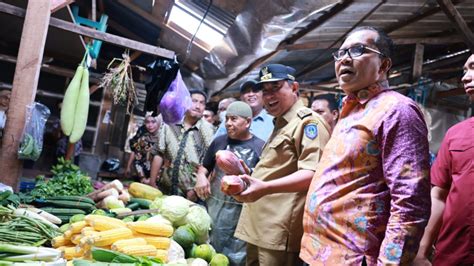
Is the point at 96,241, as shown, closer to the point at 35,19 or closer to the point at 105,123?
the point at 35,19

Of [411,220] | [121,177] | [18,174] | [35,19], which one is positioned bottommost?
[121,177]

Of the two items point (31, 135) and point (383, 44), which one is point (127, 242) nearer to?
point (31, 135)

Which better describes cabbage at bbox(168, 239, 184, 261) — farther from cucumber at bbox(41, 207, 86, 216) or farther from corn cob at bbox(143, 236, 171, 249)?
cucumber at bbox(41, 207, 86, 216)

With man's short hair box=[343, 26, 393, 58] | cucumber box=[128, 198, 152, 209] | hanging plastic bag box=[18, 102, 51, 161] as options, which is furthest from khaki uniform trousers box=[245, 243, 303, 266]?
hanging plastic bag box=[18, 102, 51, 161]

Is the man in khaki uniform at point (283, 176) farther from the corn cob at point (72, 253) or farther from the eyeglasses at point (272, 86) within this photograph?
the corn cob at point (72, 253)

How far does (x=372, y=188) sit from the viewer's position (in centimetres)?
181

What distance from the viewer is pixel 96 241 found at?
3.07 metres

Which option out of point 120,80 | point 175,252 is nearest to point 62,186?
point 120,80

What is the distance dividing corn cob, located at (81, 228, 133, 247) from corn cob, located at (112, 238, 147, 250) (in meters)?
0.05

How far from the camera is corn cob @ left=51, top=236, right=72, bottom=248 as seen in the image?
3.36 metres

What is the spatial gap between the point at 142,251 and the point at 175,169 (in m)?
2.50

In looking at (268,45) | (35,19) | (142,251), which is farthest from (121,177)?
(142,251)

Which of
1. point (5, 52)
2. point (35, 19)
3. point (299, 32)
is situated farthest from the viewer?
point (5, 52)

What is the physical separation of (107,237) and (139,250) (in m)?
0.28
